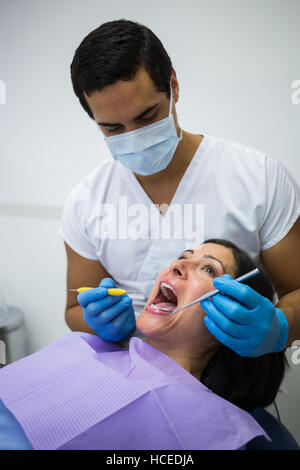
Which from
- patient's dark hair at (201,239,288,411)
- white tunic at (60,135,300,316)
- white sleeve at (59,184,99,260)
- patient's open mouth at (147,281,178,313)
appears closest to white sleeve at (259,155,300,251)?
white tunic at (60,135,300,316)

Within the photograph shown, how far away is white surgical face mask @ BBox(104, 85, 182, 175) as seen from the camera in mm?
1247

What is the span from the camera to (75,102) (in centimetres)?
204

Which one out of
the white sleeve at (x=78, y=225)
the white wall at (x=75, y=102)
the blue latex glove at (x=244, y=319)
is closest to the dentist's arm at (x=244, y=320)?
the blue latex glove at (x=244, y=319)

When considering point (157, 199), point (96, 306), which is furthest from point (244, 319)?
point (157, 199)

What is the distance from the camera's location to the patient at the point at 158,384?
965 mm

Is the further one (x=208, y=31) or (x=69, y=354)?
(x=208, y=31)

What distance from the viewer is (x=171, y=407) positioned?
3.36ft

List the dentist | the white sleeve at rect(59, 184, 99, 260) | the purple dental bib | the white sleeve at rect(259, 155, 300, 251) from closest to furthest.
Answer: the purple dental bib
the dentist
the white sleeve at rect(259, 155, 300, 251)
the white sleeve at rect(59, 184, 99, 260)

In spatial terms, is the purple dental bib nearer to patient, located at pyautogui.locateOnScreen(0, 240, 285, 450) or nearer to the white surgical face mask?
patient, located at pyautogui.locateOnScreen(0, 240, 285, 450)

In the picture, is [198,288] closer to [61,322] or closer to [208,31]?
[208,31]

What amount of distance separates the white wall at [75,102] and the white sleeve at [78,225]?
0.61 metres

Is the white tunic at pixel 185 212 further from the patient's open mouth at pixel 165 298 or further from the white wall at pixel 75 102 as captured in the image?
the white wall at pixel 75 102

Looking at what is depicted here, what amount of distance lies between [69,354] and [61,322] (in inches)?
50.0
